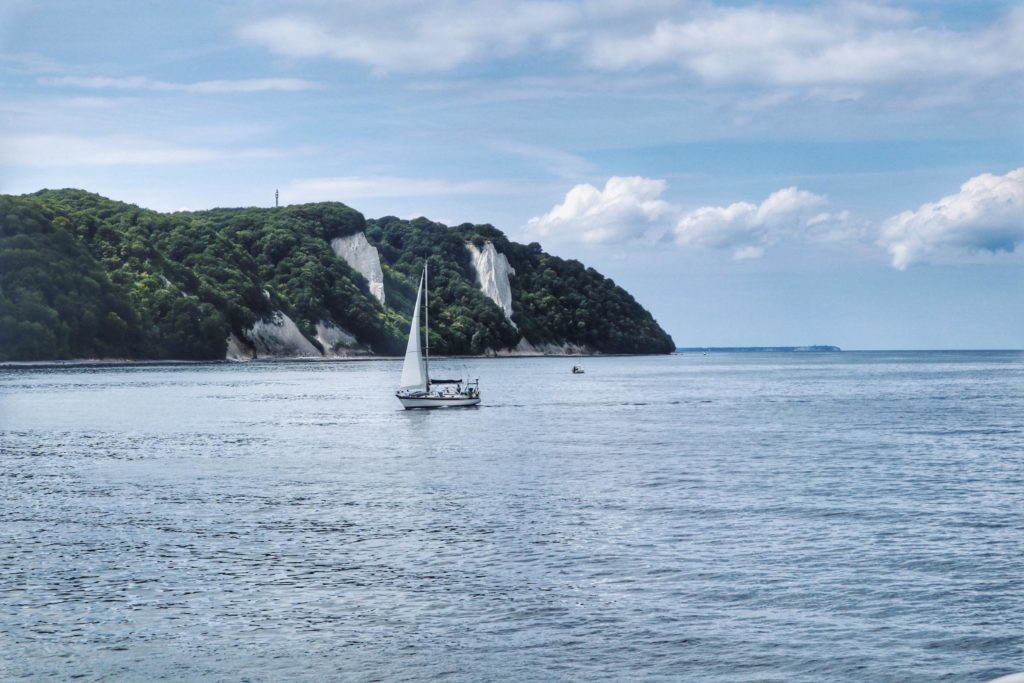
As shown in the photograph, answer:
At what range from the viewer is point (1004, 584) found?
2655 centimetres

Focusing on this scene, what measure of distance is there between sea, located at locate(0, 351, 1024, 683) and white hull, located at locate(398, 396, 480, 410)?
2793 centimetres

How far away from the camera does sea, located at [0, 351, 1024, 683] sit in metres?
20.8

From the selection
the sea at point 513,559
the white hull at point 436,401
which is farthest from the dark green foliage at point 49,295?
the sea at point 513,559

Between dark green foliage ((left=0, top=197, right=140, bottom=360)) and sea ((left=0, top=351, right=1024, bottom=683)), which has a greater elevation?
dark green foliage ((left=0, top=197, right=140, bottom=360))

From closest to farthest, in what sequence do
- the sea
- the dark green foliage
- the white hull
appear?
the sea → the white hull → the dark green foliage

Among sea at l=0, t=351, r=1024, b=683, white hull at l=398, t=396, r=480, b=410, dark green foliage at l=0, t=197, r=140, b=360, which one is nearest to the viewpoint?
sea at l=0, t=351, r=1024, b=683

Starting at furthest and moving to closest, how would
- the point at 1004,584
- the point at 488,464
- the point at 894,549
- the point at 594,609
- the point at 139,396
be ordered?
the point at 139,396 < the point at 488,464 < the point at 894,549 < the point at 1004,584 < the point at 594,609

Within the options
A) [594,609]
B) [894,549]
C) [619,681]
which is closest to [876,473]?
[894,549]

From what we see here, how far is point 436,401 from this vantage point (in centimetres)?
10069

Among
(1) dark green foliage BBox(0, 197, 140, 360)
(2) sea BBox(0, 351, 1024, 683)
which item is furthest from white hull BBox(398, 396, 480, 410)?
(1) dark green foliage BBox(0, 197, 140, 360)

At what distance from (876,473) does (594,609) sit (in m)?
30.7

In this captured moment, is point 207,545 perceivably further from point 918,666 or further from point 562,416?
point 562,416

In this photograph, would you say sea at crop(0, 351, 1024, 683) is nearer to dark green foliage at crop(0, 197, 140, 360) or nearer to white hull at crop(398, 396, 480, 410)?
white hull at crop(398, 396, 480, 410)

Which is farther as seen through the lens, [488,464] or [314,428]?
[314,428]
